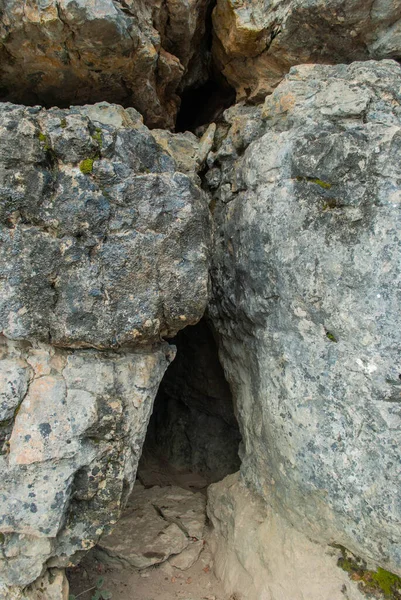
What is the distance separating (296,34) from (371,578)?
436 centimetres

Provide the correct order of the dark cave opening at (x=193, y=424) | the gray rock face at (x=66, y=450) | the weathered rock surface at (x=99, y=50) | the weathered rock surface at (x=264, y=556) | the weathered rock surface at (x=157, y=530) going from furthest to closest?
the dark cave opening at (x=193, y=424) → the weathered rock surface at (x=157, y=530) → the weathered rock surface at (x=99, y=50) → the weathered rock surface at (x=264, y=556) → the gray rock face at (x=66, y=450)

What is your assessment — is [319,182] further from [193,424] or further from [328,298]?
[193,424]

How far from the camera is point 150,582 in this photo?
13.1 feet

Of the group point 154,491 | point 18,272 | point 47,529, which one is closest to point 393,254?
point 18,272

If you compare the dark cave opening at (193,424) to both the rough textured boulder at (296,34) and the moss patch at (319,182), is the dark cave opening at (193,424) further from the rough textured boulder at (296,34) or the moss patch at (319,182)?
the rough textured boulder at (296,34)

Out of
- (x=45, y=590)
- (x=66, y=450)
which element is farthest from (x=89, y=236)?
(x=45, y=590)

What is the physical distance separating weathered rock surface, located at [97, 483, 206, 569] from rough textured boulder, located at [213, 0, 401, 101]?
13.8 feet

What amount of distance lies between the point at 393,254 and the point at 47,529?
2751mm

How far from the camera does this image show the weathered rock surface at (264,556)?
334 cm

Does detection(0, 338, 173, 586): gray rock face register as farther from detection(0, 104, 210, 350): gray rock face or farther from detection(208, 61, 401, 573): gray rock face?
detection(208, 61, 401, 573): gray rock face

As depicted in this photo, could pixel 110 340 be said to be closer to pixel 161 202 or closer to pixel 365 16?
pixel 161 202

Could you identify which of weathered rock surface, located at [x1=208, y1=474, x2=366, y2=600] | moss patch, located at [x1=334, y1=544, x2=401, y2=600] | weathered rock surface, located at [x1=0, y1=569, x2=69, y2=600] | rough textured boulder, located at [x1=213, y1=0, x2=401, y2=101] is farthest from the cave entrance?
rough textured boulder, located at [x1=213, y1=0, x2=401, y2=101]

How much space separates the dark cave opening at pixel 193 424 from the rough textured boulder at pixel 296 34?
2648mm

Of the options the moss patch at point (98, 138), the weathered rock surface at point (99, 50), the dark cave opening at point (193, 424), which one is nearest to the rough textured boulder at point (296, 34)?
the weathered rock surface at point (99, 50)
